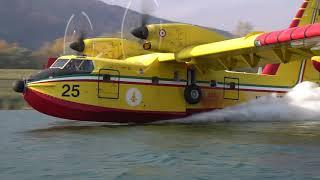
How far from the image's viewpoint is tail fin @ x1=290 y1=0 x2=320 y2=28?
21188mm

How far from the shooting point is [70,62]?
57.5 ft

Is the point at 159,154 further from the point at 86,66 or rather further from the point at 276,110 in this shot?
the point at 276,110

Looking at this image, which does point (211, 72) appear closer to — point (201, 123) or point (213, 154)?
point (201, 123)

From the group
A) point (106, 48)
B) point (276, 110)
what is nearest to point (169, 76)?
point (106, 48)

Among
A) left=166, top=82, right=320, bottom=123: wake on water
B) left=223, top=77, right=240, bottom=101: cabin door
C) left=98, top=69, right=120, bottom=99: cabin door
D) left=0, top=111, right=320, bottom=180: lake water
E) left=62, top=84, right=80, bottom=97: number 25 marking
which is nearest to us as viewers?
left=0, top=111, right=320, bottom=180: lake water

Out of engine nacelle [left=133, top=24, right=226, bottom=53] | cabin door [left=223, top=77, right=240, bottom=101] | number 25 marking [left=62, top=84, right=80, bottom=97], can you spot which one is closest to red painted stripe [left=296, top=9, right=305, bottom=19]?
cabin door [left=223, top=77, right=240, bottom=101]

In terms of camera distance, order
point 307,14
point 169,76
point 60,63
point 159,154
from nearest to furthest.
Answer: point 159,154, point 60,63, point 169,76, point 307,14

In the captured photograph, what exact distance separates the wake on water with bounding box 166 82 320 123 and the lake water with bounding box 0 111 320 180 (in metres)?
4.15

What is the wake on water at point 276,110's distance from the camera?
799 inches

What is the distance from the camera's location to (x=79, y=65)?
1753 cm

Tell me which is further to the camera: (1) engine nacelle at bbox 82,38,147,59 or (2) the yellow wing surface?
(1) engine nacelle at bbox 82,38,147,59

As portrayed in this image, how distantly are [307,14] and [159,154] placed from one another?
1309 cm

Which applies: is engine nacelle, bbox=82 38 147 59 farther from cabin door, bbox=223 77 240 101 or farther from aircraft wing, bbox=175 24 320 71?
aircraft wing, bbox=175 24 320 71

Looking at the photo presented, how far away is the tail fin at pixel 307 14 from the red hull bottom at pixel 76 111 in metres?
8.03
